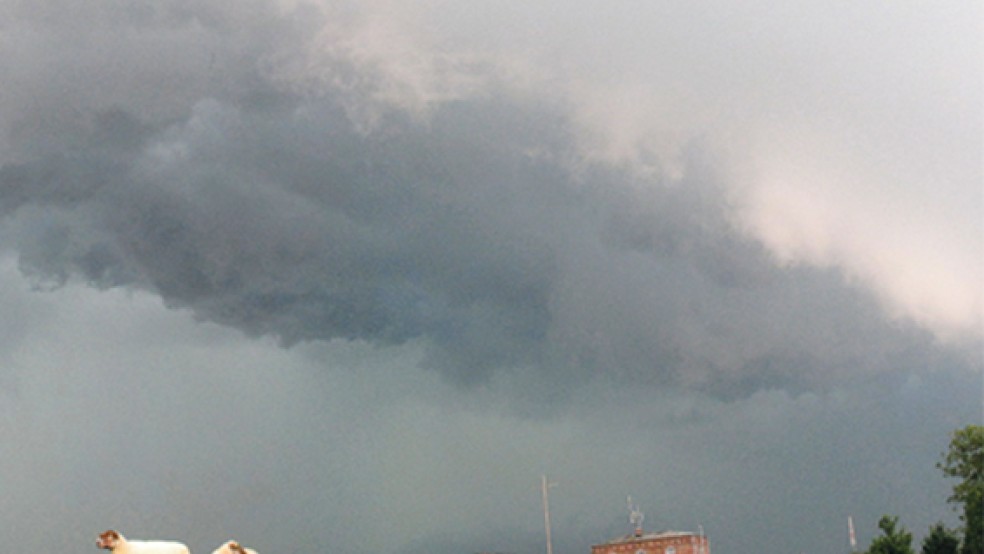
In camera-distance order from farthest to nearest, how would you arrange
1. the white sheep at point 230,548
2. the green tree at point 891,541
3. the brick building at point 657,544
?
the brick building at point 657,544 → the green tree at point 891,541 → the white sheep at point 230,548

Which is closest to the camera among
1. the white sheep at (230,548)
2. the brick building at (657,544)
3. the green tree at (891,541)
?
the white sheep at (230,548)

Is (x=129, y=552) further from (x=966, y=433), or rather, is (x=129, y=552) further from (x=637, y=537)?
(x=637, y=537)

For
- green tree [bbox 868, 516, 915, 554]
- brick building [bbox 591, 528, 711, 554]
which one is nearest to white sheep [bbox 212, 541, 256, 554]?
green tree [bbox 868, 516, 915, 554]

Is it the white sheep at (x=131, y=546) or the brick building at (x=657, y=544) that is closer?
the white sheep at (x=131, y=546)

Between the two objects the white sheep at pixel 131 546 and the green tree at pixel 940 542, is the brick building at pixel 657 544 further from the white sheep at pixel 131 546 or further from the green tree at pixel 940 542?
the white sheep at pixel 131 546

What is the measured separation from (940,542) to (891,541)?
4.88 m

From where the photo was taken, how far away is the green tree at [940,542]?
95.4 meters

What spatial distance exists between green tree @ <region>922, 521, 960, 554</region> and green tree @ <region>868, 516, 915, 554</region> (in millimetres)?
2051

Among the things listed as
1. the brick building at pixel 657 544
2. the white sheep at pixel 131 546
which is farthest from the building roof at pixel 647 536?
the white sheep at pixel 131 546

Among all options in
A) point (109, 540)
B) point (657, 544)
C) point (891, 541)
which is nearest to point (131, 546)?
point (109, 540)

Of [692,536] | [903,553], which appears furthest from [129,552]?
[692,536]

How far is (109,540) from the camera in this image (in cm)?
1655

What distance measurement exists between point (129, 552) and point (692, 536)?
431ft

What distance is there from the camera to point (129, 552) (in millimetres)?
16578
